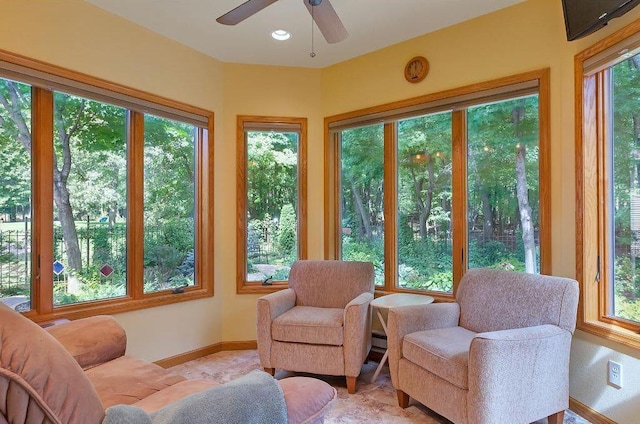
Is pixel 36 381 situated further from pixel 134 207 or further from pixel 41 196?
pixel 134 207

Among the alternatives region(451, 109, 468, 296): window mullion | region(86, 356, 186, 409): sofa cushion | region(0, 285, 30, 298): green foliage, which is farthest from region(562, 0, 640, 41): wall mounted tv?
region(0, 285, 30, 298): green foliage

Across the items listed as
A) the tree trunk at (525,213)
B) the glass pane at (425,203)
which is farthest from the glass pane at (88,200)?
the tree trunk at (525,213)

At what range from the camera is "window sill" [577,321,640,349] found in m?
1.94

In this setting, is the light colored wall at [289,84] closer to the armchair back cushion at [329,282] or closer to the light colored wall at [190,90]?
the light colored wall at [190,90]

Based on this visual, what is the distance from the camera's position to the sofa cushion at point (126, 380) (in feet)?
4.90

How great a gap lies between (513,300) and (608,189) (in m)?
0.87

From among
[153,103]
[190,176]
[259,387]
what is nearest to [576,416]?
[259,387]

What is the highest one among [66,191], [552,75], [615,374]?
[552,75]

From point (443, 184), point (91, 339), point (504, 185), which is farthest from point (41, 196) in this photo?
point (504, 185)

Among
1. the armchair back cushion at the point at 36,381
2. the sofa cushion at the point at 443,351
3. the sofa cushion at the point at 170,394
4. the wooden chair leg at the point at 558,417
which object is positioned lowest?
the wooden chair leg at the point at 558,417

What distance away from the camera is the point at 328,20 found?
6.95 feet

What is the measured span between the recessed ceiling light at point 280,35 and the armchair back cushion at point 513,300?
230 centimetres

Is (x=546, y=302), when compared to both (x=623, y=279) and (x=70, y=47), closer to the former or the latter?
(x=623, y=279)

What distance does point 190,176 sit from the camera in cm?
338
